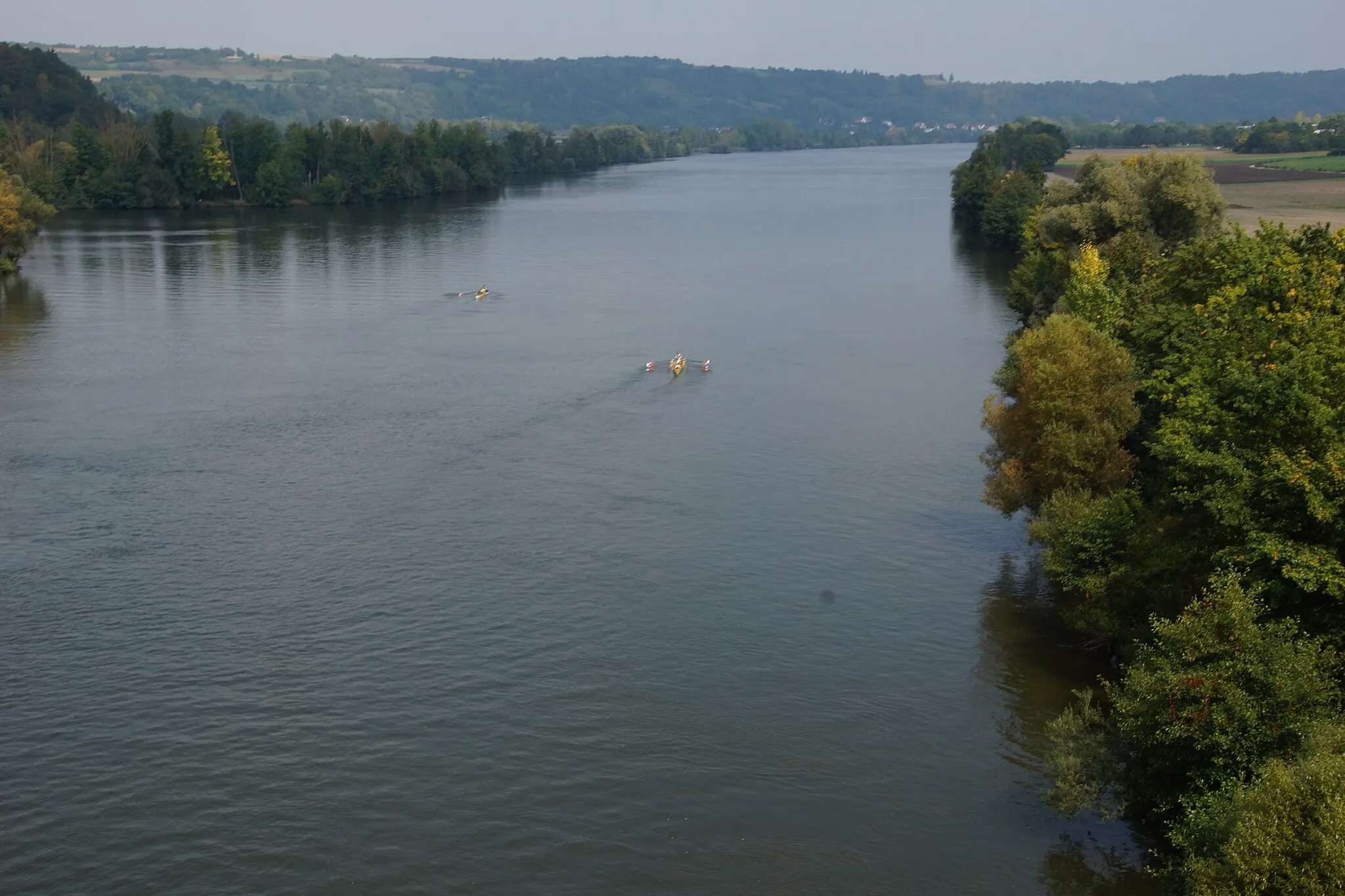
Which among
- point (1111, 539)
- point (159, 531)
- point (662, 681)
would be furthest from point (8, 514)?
point (1111, 539)

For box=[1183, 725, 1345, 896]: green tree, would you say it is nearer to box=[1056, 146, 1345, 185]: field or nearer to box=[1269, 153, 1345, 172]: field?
box=[1056, 146, 1345, 185]: field

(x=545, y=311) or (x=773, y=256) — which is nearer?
(x=545, y=311)

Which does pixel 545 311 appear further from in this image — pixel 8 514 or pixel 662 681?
pixel 662 681


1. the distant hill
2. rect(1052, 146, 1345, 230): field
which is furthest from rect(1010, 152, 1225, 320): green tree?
the distant hill

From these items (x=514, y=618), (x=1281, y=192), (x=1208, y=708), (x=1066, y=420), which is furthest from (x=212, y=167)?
(x=1208, y=708)

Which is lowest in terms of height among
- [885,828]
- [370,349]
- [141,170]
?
[885,828]

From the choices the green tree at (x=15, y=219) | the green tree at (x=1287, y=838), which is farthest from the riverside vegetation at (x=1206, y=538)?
the green tree at (x=15, y=219)

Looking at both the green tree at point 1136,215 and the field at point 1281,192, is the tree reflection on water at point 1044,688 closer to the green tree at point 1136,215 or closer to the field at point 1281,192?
the green tree at point 1136,215
